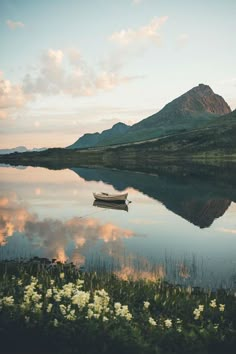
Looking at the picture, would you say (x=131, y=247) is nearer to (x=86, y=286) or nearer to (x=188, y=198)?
(x=86, y=286)

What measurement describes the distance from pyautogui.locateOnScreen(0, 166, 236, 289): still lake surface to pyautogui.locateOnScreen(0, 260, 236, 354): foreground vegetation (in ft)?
25.7

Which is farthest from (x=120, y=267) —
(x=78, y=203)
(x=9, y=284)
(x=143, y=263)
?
(x=78, y=203)

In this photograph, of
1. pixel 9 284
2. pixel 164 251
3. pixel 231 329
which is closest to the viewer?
pixel 231 329

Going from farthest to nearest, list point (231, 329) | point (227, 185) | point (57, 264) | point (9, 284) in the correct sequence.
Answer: point (227, 185) → point (57, 264) → point (9, 284) → point (231, 329)

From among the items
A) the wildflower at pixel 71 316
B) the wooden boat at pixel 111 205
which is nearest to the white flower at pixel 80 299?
the wildflower at pixel 71 316

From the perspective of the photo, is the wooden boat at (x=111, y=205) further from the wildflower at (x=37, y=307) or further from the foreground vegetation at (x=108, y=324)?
the wildflower at (x=37, y=307)

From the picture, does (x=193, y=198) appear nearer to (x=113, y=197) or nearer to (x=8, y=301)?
(x=113, y=197)

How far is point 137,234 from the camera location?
51.0 meters

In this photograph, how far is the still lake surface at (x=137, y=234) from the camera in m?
34.7

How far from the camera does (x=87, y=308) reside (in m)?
20.5

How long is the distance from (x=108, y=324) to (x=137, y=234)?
32.0 m

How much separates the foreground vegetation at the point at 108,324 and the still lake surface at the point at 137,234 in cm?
782

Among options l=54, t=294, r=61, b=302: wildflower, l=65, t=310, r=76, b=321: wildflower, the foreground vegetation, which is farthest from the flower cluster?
l=54, t=294, r=61, b=302: wildflower

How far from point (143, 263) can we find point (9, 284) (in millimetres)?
14783
